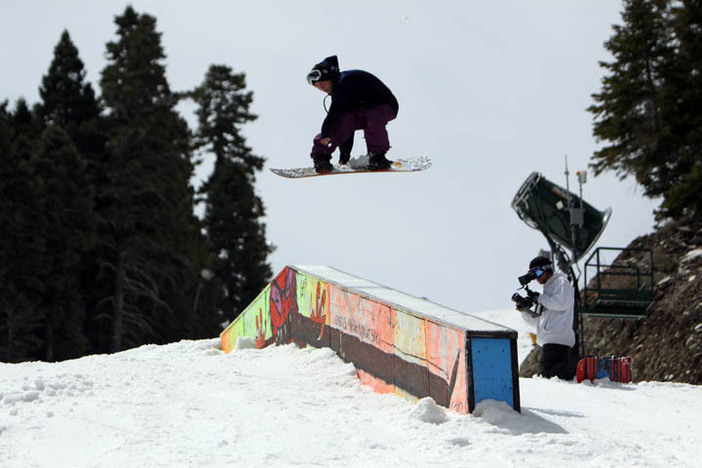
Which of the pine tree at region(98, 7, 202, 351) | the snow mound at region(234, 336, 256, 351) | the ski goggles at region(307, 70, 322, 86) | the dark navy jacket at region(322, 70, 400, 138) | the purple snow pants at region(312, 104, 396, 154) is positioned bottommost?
the snow mound at region(234, 336, 256, 351)

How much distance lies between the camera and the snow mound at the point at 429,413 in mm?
7805

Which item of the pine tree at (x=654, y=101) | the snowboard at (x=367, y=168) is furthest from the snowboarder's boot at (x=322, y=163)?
the pine tree at (x=654, y=101)

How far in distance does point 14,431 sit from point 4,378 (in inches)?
106

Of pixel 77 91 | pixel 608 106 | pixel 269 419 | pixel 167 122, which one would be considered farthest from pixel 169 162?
pixel 269 419

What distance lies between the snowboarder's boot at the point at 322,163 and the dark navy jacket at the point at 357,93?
2.14ft

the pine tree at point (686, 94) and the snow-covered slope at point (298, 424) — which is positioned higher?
the pine tree at point (686, 94)

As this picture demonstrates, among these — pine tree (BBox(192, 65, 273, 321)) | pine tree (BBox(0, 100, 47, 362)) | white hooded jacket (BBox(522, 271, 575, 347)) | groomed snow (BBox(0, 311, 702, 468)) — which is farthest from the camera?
pine tree (BBox(192, 65, 273, 321))

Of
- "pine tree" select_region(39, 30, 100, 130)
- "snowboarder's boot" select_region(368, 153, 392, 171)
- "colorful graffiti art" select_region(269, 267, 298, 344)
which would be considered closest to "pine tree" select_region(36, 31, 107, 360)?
"pine tree" select_region(39, 30, 100, 130)

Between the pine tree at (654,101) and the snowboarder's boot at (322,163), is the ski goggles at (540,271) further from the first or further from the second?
the pine tree at (654,101)

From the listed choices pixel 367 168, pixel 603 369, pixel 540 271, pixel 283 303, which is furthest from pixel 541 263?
pixel 283 303

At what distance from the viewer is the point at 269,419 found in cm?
805

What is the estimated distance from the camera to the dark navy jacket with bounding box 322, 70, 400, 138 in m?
9.38

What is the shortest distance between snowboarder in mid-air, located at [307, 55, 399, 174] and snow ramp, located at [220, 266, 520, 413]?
1.75 meters

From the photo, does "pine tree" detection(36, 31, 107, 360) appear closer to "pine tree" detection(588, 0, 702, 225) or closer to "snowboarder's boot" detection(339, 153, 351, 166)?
"pine tree" detection(588, 0, 702, 225)
